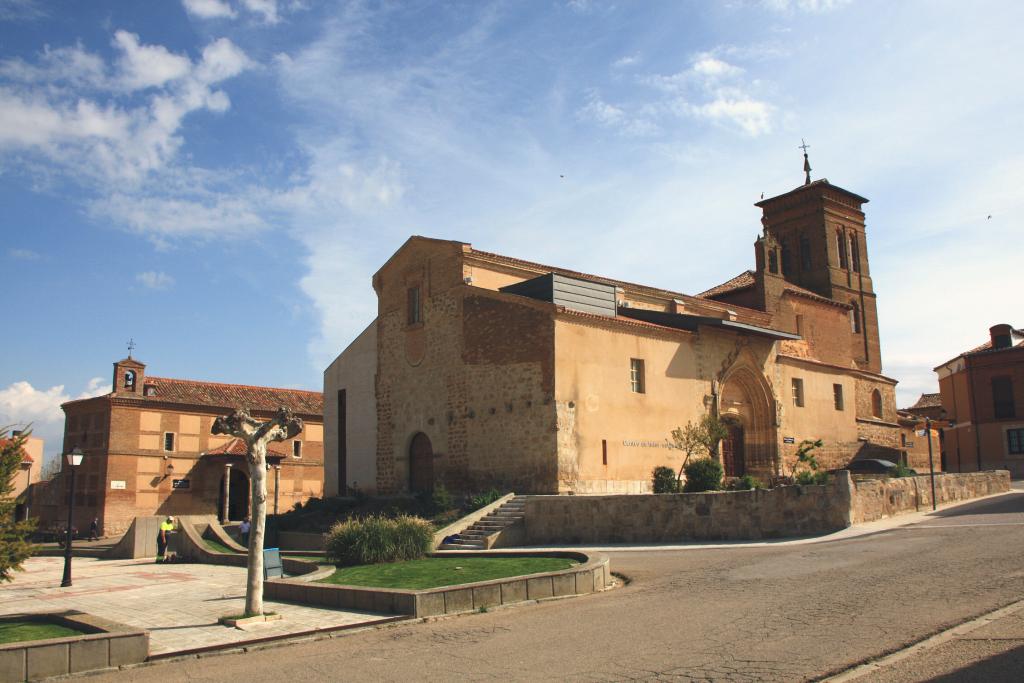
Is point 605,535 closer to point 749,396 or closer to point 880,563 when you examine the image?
point 880,563

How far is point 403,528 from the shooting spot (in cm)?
1712

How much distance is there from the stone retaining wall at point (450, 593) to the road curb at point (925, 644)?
5.96 m

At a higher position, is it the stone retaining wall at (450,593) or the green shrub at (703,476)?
the green shrub at (703,476)

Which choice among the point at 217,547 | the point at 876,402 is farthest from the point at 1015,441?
the point at 217,547

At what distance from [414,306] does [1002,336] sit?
36.8 m

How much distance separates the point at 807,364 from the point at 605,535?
58.0ft

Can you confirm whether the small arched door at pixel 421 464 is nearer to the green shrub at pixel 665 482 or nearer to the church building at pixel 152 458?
the green shrub at pixel 665 482

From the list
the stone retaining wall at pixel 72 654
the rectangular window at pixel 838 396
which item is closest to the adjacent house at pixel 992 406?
the rectangular window at pixel 838 396

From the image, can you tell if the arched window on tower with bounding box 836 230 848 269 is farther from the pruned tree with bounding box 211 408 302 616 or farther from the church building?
the pruned tree with bounding box 211 408 302 616

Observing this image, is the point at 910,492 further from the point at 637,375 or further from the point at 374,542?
the point at 374,542

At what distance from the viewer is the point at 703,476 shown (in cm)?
2266

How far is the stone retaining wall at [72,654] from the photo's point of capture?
28.1 ft

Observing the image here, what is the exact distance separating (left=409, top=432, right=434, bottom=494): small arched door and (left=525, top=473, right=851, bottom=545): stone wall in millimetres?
8355

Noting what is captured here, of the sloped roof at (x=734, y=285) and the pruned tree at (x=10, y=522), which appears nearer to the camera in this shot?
the pruned tree at (x=10, y=522)
